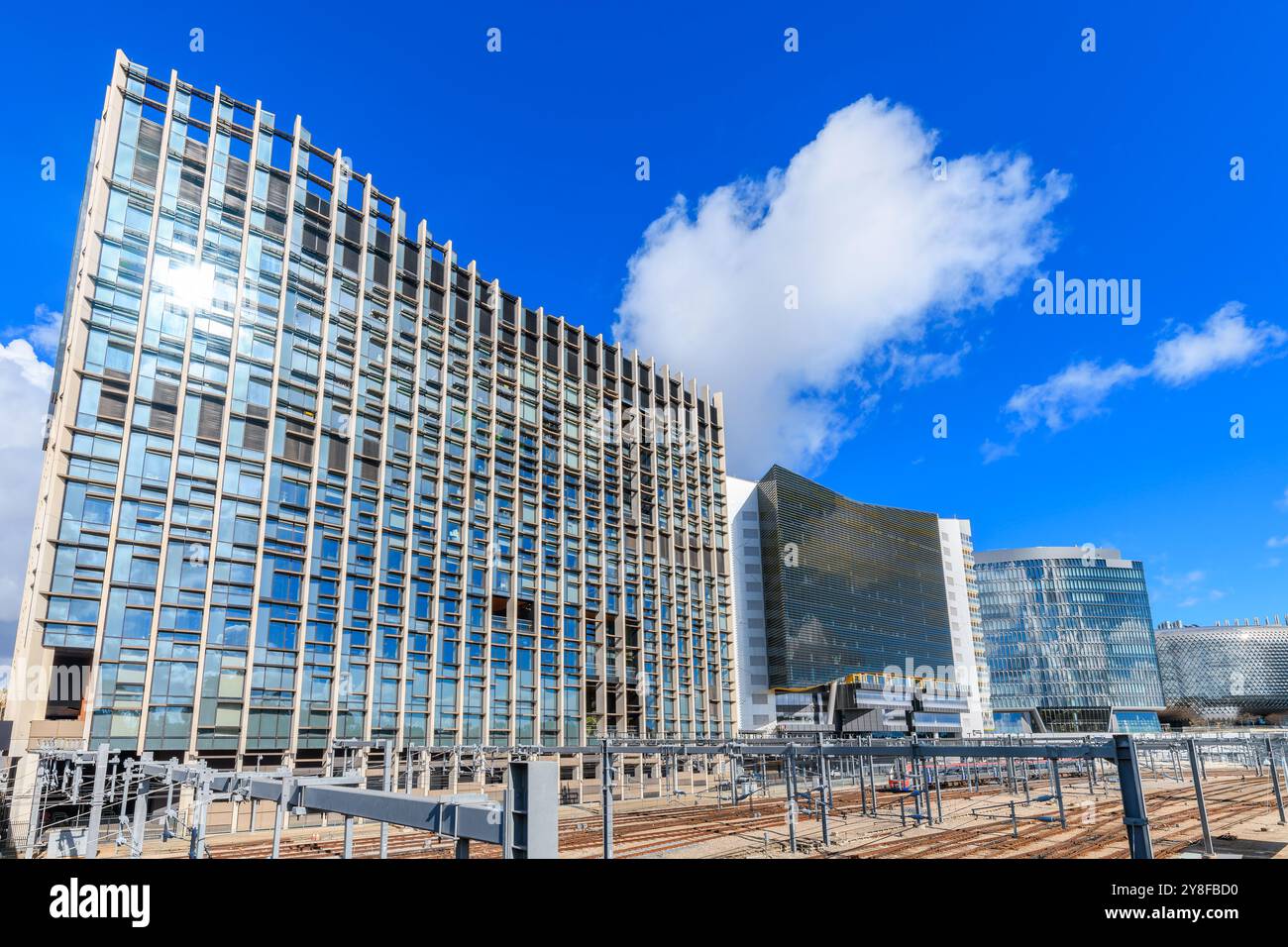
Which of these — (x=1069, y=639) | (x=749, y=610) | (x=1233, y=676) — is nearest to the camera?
(x=749, y=610)

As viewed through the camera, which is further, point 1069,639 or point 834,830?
point 1069,639

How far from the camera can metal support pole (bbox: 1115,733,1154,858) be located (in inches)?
506

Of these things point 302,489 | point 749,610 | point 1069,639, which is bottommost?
point 1069,639

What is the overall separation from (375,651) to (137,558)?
15229 millimetres

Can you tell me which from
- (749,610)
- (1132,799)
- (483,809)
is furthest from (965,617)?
(483,809)

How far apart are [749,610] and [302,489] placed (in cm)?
7453

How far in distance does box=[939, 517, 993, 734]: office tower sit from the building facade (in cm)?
6225

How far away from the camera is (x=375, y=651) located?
52.7 m

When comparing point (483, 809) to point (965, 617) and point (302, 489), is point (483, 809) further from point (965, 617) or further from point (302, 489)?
point (965, 617)

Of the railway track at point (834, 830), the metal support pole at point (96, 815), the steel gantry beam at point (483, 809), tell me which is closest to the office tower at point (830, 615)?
the railway track at point (834, 830)

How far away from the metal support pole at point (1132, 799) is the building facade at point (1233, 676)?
199 metres

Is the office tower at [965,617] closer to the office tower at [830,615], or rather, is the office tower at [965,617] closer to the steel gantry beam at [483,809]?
the office tower at [830,615]

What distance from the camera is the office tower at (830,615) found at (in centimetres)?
10744

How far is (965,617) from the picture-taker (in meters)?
148
